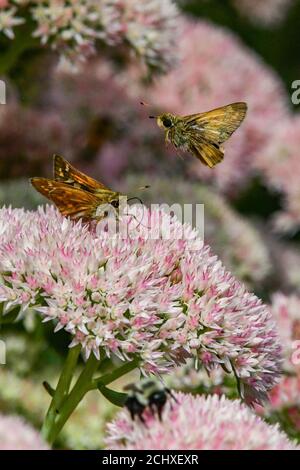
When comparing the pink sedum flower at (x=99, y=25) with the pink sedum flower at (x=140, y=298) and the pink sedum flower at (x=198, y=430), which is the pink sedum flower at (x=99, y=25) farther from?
the pink sedum flower at (x=198, y=430)

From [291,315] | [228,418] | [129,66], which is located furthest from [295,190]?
[228,418]

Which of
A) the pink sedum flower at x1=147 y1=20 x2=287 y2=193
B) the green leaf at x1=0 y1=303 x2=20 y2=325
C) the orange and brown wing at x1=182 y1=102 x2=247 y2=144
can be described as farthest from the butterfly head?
the pink sedum flower at x1=147 y1=20 x2=287 y2=193

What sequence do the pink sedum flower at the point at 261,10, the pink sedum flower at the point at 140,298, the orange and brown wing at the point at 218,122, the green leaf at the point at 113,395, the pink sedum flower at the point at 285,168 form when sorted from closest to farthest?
the pink sedum flower at the point at 140,298 < the green leaf at the point at 113,395 < the orange and brown wing at the point at 218,122 < the pink sedum flower at the point at 285,168 < the pink sedum flower at the point at 261,10

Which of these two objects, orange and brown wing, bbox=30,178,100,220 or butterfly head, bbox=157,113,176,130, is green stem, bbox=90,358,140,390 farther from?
butterfly head, bbox=157,113,176,130

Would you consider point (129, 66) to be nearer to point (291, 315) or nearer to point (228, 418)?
point (291, 315)

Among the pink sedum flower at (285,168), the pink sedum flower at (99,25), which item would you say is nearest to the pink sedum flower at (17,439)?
the pink sedum flower at (99,25)

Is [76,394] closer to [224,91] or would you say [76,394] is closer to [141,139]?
[141,139]
